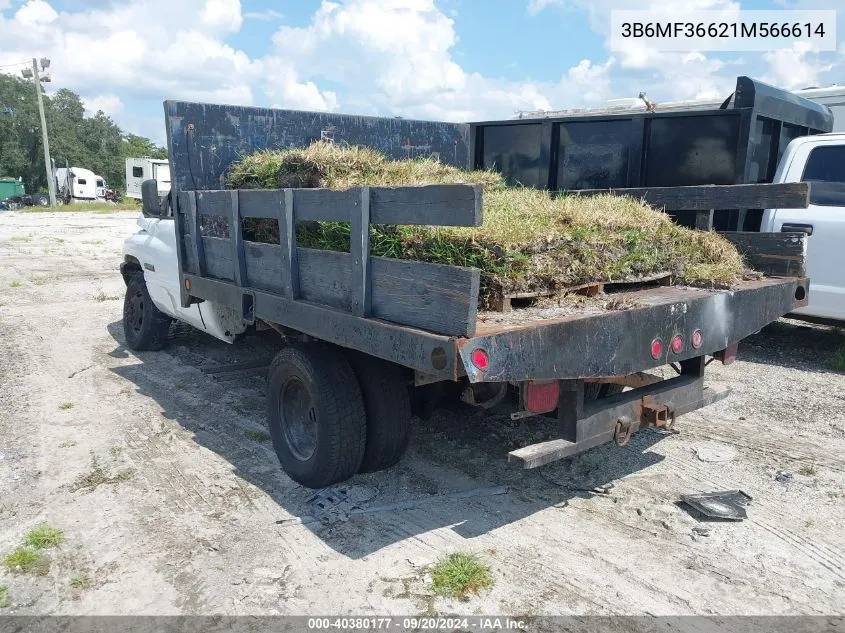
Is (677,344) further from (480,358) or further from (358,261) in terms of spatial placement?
(358,261)

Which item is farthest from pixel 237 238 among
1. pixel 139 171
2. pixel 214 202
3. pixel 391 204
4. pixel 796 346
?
pixel 139 171

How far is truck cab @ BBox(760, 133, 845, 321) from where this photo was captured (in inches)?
238

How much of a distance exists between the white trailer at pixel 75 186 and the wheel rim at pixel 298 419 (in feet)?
158

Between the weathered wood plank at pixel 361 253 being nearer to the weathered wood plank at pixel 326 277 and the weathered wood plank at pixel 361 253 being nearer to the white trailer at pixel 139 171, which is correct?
the weathered wood plank at pixel 326 277

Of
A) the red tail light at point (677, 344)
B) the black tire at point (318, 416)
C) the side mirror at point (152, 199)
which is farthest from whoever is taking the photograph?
the side mirror at point (152, 199)

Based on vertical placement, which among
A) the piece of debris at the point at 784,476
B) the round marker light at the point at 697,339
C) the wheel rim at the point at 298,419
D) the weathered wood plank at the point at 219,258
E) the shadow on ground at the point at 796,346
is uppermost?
the weathered wood plank at the point at 219,258

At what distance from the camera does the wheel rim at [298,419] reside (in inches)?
157

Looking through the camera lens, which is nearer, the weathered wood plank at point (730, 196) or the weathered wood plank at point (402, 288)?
the weathered wood plank at point (402, 288)

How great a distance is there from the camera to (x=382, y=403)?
3.71m

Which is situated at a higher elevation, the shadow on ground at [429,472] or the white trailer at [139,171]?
the white trailer at [139,171]

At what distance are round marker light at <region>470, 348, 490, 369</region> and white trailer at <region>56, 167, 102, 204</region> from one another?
49.9m

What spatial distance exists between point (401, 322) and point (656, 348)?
1216 mm

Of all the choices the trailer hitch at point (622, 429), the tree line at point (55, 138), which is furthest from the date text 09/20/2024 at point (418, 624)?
the tree line at point (55, 138)

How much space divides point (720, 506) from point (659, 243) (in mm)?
1449
